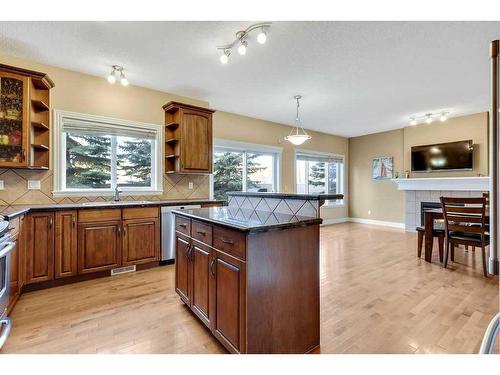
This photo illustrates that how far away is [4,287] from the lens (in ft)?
6.43

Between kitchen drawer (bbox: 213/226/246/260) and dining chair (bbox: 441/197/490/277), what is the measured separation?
10.2 feet

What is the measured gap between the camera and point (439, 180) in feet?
18.6

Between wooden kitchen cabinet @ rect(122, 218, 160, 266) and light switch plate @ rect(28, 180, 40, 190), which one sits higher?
light switch plate @ rect(28, 180, 40, 190)

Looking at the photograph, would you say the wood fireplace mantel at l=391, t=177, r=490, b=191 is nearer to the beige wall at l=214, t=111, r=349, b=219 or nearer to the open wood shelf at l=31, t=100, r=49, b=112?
the beige wall at l=214, t=111, r=349, b=219

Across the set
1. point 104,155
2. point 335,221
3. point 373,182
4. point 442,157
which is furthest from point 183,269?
point 373,182

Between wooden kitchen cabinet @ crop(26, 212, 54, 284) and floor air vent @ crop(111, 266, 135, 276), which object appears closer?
wooden kitchen cabinet @ crop(26, 212, 54, 284)

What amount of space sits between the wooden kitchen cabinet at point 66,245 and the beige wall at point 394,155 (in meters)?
7.00

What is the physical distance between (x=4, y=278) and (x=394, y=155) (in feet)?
25.1

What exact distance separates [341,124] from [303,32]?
13.7 feet

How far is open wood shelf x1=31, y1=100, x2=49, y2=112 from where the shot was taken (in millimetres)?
2976

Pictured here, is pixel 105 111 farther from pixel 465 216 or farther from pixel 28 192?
pixel 465 216

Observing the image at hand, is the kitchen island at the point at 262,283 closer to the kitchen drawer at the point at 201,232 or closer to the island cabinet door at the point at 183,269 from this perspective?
the kitchen drawer at the point at 201,232

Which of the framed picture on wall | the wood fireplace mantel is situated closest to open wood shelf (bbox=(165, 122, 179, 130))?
the wood fireplace mantel
